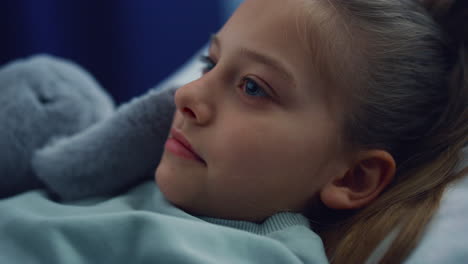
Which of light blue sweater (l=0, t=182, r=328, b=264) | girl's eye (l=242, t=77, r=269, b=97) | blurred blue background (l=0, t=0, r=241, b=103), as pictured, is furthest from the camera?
blurred blue background (l=0, t=0, r=241, b=103)

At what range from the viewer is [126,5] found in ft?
6.86

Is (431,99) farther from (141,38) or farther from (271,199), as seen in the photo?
(141,38)

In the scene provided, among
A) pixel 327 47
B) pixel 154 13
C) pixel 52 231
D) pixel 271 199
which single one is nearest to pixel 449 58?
pixel 327 47

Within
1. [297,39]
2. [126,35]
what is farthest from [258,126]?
[126,35]

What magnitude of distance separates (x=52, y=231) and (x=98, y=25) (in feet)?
5.36

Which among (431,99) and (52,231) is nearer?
(52,231)

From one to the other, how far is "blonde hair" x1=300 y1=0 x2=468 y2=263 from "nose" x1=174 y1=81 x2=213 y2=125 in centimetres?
18

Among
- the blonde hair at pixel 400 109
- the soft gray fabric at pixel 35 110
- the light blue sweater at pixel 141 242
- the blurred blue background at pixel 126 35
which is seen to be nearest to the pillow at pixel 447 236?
the blonde hair at pixel 400 109

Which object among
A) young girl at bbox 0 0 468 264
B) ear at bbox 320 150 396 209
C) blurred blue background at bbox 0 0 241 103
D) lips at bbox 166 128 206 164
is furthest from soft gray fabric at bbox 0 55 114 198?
blurred blue background at bbox 0 0 241 103

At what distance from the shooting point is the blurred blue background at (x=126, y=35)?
204 cm

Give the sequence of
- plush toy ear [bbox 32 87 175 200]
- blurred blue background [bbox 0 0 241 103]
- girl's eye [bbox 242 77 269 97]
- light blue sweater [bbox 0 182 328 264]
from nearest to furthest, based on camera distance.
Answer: light blue sweater [bbox 0 182 328 264]
girl's eye [bbox 242 77 269 97]
plush toy ear [bbox 32 87 175 200]
blurred blue background [bbox 0 0 241 103]

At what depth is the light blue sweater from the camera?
0.60m

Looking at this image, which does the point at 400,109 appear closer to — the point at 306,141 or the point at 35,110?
the point at 306,141

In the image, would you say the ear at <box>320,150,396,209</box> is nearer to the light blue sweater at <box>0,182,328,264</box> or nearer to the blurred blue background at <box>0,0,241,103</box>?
the light blue sweater at <box>0,182,328,264</box>
